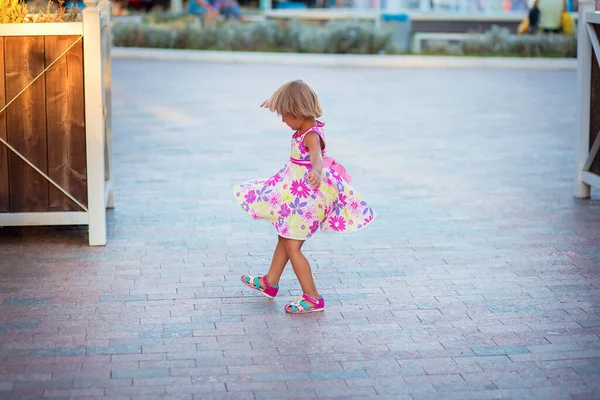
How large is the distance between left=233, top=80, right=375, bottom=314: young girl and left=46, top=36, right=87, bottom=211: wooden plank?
5.61 ft

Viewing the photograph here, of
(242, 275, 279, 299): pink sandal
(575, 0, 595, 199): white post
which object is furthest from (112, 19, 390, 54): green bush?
(242, 275, 279, 299): pink sandal

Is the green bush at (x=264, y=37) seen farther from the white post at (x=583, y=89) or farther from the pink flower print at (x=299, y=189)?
the pink flower print at (x=299, y=189)

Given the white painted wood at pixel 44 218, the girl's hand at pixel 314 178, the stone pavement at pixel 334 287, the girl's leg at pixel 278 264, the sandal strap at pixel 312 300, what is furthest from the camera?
the white painted wood at pixel 44 218

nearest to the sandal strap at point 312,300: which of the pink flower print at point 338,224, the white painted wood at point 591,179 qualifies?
the pink flower print at point 338,224

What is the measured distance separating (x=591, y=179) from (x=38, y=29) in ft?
15.3

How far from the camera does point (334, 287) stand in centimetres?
616

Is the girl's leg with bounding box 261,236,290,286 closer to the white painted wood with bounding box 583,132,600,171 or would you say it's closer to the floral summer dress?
the floral summer dress

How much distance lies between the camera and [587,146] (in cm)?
873

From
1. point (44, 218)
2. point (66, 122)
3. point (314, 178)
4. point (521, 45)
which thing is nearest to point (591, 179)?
point (314, 178)

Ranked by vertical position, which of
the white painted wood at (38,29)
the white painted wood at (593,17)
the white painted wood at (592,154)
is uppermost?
the white painted wood at (593,17)

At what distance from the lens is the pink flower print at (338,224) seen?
569 centimetres

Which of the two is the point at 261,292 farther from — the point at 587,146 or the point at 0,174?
the point at 587,146

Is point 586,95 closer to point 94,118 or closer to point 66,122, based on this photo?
point 94,118

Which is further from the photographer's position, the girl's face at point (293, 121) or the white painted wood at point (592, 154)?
the white painted wood at point (592, 154)
